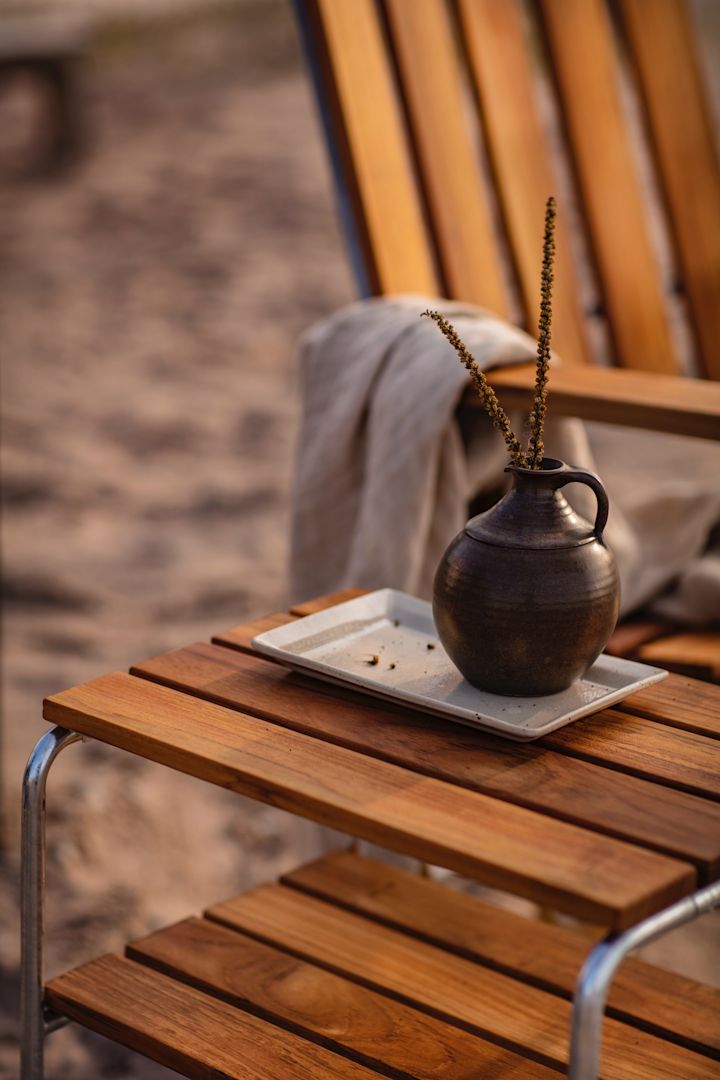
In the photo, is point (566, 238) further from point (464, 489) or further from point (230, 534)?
point (230, 534)


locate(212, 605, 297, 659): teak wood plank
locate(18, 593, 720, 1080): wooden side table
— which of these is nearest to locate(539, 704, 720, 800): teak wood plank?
locate(18, 593, 720, 1080): wooden side table

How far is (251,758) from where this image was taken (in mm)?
1180

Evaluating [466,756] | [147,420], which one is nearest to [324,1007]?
[466,756]

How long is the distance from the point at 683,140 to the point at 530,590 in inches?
57.7

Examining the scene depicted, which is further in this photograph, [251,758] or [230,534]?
[230,534]

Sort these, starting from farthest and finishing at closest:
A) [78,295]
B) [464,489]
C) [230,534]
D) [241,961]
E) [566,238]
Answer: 1. [78,295]
2. [230,534]
3. [566,238]
4. [464,489]
5. [241,961]

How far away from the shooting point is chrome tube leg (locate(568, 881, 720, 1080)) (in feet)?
3.27

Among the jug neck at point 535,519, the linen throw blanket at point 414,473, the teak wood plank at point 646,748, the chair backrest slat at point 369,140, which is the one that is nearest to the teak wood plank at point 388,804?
the teak wood plank at point 646,748

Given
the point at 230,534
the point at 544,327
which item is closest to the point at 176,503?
the point at 230,534

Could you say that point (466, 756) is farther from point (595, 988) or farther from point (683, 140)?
point (683, 140)

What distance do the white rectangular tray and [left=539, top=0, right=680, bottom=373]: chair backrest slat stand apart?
102cm

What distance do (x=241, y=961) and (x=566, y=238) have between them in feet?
4.30

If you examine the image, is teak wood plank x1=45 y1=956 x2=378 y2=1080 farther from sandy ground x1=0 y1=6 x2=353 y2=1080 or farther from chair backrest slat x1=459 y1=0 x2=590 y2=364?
chair backrest slat x1=459 y1=0 x2=590 y2=364

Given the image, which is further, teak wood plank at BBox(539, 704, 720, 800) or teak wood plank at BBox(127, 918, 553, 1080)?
teak wood plank at BBox(127, 918, 553, 1080)
